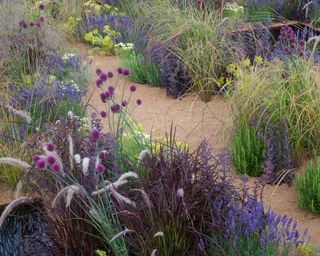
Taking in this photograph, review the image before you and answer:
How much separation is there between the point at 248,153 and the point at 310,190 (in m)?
0.79

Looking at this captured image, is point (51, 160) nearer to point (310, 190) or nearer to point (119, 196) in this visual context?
point (119, 196)

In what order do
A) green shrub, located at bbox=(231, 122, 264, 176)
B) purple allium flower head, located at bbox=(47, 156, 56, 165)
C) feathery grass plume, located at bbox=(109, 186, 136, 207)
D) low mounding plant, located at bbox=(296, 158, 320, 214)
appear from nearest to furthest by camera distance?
purple allium flower head, located at bbox=(47, 156, 56, 165) → feathery grass plume, located at bbox=(109, 186, 136, 207) → low mounding plant, located at bbox=(296, 158, 320, 214) → green shrub, located at bbox=(231, 122, 264, 176)

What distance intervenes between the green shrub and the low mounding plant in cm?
61

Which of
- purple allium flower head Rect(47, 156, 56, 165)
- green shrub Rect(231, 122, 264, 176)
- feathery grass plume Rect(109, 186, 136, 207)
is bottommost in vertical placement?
green shrub Rect(231, 122, 264, 176)

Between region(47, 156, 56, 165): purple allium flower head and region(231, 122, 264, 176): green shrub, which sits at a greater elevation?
region(47, 156, 56, 165): purple allium flower head

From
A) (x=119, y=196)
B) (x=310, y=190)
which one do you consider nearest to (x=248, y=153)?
(x=310, y=190)

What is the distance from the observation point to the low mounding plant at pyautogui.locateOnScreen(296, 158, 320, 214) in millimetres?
4812

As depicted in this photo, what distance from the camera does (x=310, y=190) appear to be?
4.87 m

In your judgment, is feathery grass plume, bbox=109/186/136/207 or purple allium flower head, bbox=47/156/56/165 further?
feathery grass plume, bbox=109/186/136/207

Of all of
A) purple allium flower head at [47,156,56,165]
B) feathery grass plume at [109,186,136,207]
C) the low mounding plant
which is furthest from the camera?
the low mounding plant

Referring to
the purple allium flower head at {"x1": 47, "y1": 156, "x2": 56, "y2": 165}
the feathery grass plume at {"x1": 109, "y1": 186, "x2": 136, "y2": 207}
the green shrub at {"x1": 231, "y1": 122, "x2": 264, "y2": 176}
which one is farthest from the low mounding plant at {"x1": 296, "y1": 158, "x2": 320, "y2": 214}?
the purple allium flower head at {"x1": 47, "y1": 156, "x2": 56, "y2": 165}

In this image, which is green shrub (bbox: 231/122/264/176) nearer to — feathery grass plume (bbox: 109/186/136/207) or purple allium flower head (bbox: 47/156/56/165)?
feathery grass plume (bbox: 109/186/136/207)

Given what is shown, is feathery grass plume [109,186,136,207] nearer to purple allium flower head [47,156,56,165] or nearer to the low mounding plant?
purple allium flower head [47,156,56,165]

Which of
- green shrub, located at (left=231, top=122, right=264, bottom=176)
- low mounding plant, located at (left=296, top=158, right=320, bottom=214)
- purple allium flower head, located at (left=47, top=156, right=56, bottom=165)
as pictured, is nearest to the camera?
purple allium flower head, located at (left=47, top=156, right=56, bottom=165)
